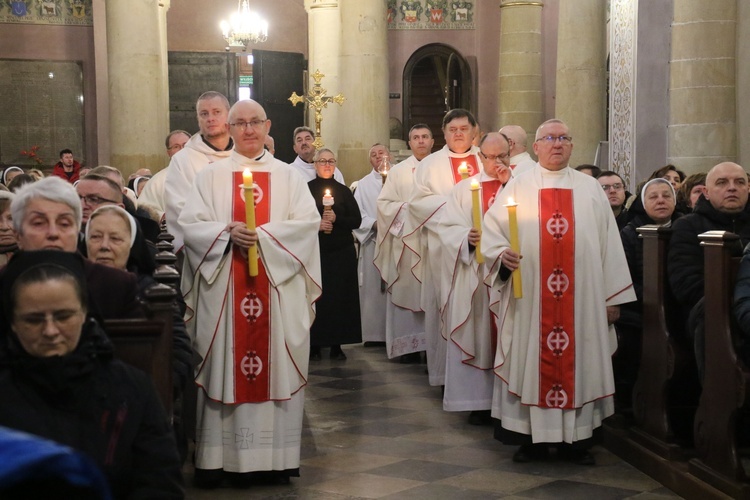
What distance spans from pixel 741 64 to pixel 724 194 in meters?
3.28

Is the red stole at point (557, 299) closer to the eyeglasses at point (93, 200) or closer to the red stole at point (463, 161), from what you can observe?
the red stole at point (463, 161)

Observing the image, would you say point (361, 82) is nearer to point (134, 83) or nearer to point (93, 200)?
point (134, 83)

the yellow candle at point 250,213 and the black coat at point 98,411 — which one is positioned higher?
the yellow candle at point 250,213

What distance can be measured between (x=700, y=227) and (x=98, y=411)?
12.9 ft

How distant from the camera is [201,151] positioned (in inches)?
256

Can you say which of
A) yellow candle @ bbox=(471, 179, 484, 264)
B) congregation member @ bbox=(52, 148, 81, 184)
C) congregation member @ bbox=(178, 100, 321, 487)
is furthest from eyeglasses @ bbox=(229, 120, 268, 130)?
congregation member @ bbox=(52, 148, 81, 184)

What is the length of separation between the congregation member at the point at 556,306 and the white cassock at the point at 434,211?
1.88 m

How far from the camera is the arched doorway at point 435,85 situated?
2227cm

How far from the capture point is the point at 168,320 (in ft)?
12.6

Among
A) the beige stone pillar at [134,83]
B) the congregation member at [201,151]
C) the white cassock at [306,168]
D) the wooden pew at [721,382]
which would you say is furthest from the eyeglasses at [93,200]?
the beige stone pillar at [134,83]

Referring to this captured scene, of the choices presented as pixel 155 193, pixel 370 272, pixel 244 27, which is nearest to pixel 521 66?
pixel 244 27

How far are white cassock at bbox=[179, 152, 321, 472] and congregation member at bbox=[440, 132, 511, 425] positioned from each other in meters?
1.62

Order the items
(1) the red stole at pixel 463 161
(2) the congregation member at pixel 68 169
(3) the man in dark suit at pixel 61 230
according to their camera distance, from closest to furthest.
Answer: (3) the man in dark suit at pixel 61 230 → (1) the red stole at pixel 463 161 → (2) the congregation member at pixel 68 169

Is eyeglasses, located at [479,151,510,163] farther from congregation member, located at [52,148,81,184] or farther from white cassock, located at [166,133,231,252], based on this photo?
congregation member, located at [52,148,81,184]
